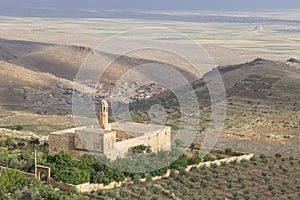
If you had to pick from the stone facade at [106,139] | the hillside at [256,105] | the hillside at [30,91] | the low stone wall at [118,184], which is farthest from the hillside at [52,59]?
the low stone wall at [118,184]

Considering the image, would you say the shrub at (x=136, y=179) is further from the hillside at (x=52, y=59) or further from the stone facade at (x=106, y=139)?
the hillside at (x=52, y=59)

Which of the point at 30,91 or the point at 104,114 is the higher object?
the point at 30,91

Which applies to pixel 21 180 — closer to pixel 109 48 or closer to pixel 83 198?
pixel 83 198

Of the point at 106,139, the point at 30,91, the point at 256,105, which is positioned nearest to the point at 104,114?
the point at 106,139

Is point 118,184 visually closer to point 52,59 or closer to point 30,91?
point 30,91

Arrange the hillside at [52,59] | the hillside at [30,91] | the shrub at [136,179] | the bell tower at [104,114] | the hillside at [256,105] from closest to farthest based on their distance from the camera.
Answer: the shrub at [136,179], the bell tower at [104,114], the hillside at [256,105], the hillside at [30,91], the hillside at [52,59]

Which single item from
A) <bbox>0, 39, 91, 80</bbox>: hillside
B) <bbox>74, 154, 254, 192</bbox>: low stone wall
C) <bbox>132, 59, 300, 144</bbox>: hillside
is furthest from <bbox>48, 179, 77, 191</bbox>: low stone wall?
<bbox>0, 39, 91, 80</bbox>: hillside

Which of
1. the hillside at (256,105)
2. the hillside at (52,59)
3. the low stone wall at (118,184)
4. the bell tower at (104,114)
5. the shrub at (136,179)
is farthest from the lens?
the hillside at (52,59)

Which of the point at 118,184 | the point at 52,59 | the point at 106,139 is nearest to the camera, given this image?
the point at 118,184

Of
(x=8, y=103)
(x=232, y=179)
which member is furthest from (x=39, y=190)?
(x=8, y=103)
